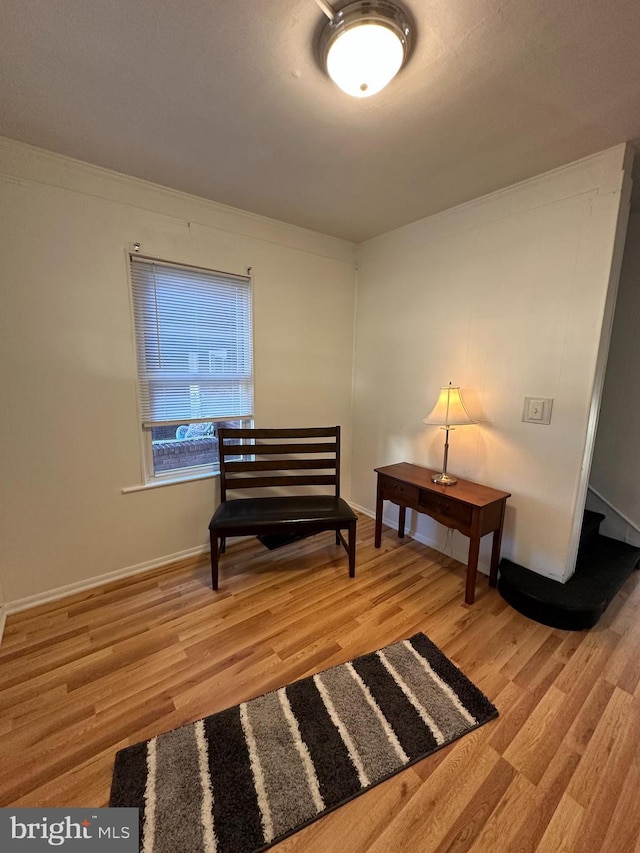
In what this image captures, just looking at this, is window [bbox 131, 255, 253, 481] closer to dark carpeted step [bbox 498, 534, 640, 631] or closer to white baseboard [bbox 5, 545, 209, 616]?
white baseboard [bbox 5, 545, 209, 616]

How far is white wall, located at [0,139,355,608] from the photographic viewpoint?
5.93ft

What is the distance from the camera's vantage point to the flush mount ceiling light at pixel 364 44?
1031 millimetres

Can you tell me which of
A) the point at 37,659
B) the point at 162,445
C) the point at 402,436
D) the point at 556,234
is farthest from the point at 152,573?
the point at 556,234

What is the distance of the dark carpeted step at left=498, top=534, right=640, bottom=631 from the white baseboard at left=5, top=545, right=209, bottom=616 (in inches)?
83.4

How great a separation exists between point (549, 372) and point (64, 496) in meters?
2.96

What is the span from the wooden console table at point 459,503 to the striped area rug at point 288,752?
2.27 ft

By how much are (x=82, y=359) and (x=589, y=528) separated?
3.44m

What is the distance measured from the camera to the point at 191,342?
236 centimetres

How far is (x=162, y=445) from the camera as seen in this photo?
7.86 feet

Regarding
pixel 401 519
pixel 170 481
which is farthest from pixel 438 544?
pixel 170 481

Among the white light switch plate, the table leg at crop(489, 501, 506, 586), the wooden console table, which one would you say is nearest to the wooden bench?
the wooden console table

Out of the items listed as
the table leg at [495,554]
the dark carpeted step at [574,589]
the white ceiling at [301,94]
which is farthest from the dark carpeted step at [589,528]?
the white ceiling at [301,94]

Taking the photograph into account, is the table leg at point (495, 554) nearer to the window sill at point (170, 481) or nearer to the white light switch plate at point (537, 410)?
the white light switch plate at point (537, 410)

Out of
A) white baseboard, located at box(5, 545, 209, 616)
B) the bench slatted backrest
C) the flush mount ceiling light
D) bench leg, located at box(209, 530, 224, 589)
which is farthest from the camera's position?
the bench slatted backrest
